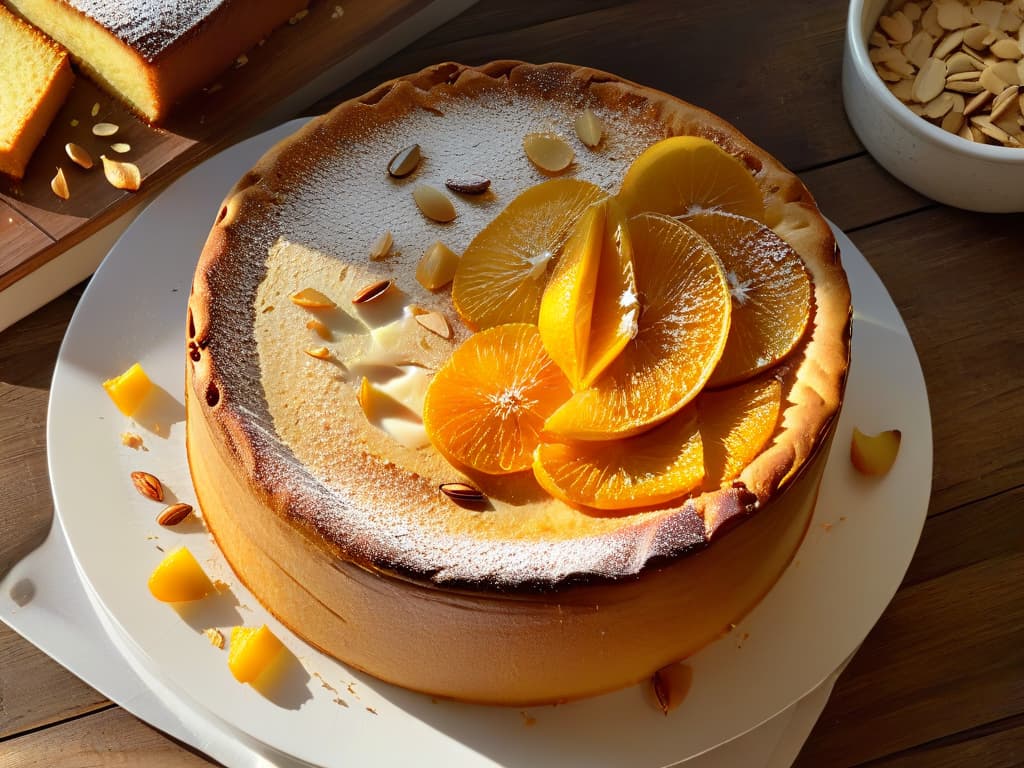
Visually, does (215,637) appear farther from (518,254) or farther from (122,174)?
(122,174)

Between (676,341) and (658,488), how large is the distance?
176 millimetres

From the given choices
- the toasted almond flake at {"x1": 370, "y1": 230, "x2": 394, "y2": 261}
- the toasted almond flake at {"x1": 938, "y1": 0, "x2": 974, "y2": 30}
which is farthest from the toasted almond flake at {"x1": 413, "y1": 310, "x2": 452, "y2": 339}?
the toasted almond flake at {"x1": 938, "y1": 0, "x2": 974, "y2": 30}

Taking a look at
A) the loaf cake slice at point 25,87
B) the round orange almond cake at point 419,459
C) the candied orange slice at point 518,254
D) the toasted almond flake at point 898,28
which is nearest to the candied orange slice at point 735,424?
the round orange almond cake at point 419,459

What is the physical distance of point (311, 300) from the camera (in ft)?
4.87

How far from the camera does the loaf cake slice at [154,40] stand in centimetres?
193

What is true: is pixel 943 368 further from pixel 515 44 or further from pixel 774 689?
pixel 515 44

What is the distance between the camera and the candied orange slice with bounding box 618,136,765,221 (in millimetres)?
1490

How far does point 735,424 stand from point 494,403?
290 mm

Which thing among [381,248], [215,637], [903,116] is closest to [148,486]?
[215,637]

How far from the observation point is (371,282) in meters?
1.52

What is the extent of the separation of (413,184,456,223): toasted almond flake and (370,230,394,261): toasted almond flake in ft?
0.22

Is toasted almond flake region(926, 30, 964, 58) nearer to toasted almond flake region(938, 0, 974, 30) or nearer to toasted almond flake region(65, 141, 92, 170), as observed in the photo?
toasted almond flake region(938, 0, 974, 30)

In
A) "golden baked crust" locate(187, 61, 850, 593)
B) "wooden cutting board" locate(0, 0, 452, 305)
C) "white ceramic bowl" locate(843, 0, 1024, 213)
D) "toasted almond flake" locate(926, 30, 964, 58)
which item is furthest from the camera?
"toasted almond flake" locate(926, 30, 964, 58)

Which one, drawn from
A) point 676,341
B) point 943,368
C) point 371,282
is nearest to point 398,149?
point 371,282
